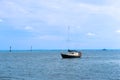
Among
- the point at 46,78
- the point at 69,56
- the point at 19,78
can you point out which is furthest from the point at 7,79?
the point at 69,56

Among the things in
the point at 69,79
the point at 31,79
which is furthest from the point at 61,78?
the point at 31,79

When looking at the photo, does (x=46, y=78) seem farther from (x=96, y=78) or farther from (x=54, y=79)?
(x=96, y=78)

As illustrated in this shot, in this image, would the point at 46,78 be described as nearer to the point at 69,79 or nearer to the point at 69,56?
the point at 69,79

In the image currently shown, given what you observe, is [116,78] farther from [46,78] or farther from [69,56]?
[69,56]

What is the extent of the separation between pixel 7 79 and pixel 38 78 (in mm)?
5696

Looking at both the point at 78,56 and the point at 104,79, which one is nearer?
the point at 104,79

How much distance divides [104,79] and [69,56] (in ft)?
271

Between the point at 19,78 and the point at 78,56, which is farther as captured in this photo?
the point at 78,56

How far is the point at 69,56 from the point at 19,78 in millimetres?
81564

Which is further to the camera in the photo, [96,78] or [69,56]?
[69,56]

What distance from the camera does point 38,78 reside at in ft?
198

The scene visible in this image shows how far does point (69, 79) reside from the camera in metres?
59.7

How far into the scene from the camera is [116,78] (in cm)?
6097

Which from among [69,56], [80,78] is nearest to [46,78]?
[80,78]
